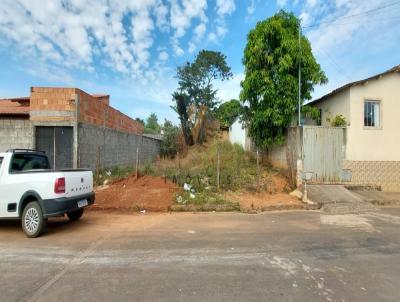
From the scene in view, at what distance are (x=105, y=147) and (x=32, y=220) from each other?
8737 millimetres

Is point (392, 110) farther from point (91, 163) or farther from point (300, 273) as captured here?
point (91, 163)

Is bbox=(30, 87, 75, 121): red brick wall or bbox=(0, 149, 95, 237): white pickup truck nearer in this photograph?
bbox=(0, 149, 95, 237): white pickup truck

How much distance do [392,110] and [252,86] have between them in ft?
19.6

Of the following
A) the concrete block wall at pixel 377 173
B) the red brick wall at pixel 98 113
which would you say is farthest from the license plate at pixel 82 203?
the concrete block wall at pixel 377 173

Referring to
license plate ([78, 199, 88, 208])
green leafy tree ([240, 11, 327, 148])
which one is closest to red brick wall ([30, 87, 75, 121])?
license plate ([78, 199, 88, 208])

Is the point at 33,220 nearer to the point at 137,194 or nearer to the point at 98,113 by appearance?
the point at 137,194

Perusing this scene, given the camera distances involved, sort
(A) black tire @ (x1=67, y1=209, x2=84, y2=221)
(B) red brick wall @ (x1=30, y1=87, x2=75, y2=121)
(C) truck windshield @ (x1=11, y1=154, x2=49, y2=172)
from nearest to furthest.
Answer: (C) truck windshield @ (x1=11, y1=154, x2=49, y2=172), (A) black tire @ (x1=67, y1=209, x2=84, y2=221), (B) red brick wall @ (x1=30, y1=87, x2=75, y2=121)

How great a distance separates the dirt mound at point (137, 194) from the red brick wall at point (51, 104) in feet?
12.4

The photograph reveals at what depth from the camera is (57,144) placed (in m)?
12.2

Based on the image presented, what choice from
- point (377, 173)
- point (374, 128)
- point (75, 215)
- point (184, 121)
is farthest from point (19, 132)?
point (184, 121)

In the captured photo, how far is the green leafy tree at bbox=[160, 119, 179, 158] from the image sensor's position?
26.4 meters

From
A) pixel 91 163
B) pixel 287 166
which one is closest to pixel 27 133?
pixel 91 163

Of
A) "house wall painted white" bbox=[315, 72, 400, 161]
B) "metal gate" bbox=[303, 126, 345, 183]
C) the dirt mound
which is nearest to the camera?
the dirt mound

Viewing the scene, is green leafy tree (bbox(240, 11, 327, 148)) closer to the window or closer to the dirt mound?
the window
